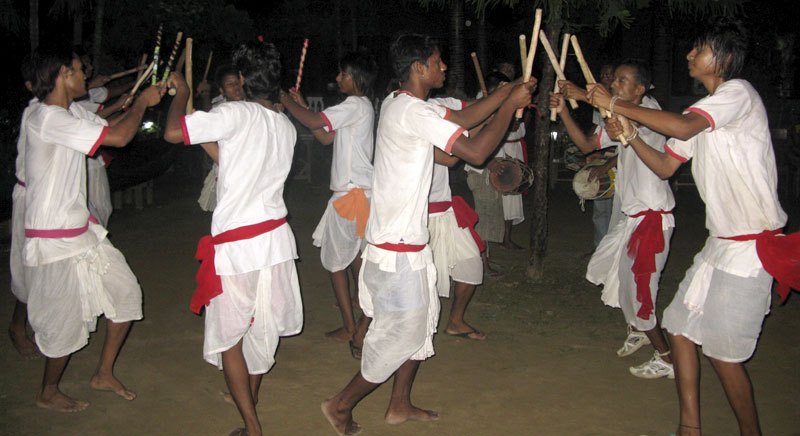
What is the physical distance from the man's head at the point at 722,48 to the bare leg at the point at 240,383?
8.97 feet

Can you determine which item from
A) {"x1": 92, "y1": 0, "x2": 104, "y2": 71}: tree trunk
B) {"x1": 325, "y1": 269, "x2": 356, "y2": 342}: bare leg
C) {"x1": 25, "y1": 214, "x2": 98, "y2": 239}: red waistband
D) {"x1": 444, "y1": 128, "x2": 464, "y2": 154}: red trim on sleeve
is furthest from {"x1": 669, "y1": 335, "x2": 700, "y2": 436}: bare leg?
{"x1": 92, "y1": 0, "x2": 104, "y2": 71}: tree trunk

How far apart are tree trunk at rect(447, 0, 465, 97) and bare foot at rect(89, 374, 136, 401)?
317 inches

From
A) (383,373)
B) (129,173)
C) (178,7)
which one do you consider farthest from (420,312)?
(178,7)

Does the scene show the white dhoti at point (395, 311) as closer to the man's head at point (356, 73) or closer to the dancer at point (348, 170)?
the dancer at point (348, 170)

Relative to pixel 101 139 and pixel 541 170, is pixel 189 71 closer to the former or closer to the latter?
pixel 101 139

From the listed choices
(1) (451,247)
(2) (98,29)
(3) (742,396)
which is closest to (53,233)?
(1) (451,247)

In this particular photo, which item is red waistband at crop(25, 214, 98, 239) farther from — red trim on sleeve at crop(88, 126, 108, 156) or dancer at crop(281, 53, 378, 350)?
dancer at crop(281, 53, 378, 350)

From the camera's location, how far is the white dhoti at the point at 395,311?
3.33 m

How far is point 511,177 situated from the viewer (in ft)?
19.6

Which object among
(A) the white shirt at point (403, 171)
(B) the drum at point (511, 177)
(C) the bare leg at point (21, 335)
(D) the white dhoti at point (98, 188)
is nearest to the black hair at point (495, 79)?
(B) the drum at point (511, 177)

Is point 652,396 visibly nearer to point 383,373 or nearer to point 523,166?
point 383,373

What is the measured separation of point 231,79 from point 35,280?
1.59 m

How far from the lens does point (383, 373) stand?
3.36 meters

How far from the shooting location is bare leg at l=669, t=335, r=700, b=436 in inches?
128
